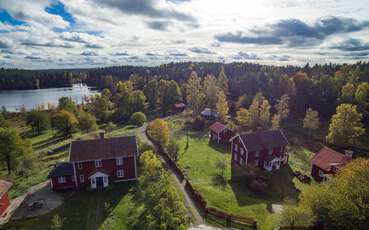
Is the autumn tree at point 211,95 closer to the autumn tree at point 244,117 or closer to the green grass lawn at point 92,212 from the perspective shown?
the autumn tree at point 244,117

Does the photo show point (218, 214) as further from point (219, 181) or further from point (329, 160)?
point (329, 160)

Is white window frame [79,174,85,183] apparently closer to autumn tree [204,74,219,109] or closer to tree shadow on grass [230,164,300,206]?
tree shadow on grass [230,164,300,206]

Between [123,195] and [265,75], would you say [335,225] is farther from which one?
[265,75]

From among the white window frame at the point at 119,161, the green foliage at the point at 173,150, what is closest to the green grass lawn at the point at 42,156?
the white window frame at the point at 119,161

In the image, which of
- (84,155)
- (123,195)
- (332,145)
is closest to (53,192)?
(84,155)

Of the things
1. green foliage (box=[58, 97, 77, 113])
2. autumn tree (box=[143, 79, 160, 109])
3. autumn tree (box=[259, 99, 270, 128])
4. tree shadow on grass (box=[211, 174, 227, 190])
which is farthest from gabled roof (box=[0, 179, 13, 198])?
autumn tree (box=[143, 79, 160, 109])

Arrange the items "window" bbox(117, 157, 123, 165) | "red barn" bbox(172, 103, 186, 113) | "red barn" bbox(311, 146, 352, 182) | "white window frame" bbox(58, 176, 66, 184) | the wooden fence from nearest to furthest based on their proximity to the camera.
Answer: the wooden fence → "white window frame" bbox(58, 176, 66, 184) → "window" bbox(117, 157, 123, 165) → "red barn" bbox(311, 146, 352, 182) → "red barn" bbox(172, 103, 186, 113)

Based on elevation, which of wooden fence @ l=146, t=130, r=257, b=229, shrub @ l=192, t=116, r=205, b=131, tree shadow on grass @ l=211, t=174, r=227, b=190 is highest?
shrub @ l=192, t=116, r=205, b=131

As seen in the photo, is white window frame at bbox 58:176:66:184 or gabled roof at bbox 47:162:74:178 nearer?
gabled roof at bbox 47:162:74:178
